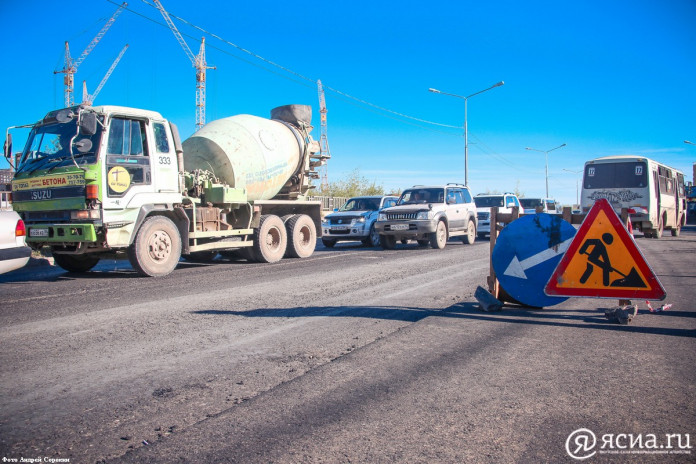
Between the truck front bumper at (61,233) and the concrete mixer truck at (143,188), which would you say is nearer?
the truck front bumper at (61,233)

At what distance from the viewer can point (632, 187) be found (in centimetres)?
2128

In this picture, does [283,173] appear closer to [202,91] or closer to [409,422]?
[409,422]

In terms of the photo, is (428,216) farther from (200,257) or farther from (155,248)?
(155,248)

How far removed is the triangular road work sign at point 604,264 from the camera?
5.16m

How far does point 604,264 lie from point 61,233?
8.21 metres

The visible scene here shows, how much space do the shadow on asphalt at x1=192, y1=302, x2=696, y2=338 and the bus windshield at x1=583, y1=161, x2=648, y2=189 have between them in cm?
1704

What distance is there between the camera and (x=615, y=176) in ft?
70.8

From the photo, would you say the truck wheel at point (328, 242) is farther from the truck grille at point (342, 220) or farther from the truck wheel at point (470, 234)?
the truck wheel at point (470, 234)

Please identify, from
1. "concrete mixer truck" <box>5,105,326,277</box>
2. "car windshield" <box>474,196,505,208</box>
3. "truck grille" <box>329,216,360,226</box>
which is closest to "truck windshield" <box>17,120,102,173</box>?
"concrete mixer truck" <box>5,105,326,277</box>

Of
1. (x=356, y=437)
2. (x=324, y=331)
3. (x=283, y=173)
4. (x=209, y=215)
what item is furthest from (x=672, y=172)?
(x=356, y=437)

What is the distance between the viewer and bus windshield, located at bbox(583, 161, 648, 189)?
21.1 metres

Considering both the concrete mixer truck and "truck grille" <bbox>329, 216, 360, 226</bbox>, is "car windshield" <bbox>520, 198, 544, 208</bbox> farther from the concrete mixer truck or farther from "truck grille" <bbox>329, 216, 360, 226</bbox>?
the concrete mixer truck

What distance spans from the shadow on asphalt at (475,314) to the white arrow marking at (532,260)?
47 cm

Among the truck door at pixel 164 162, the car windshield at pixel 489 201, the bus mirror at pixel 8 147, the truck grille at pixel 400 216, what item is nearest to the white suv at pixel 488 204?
the car windshield at pixel 489 201
